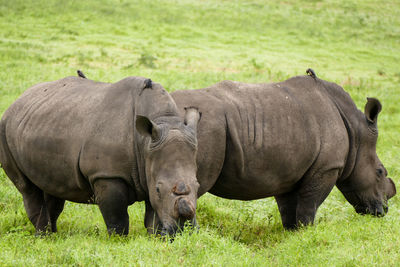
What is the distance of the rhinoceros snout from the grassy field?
0.60 feet

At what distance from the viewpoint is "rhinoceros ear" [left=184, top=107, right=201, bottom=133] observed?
577 cm

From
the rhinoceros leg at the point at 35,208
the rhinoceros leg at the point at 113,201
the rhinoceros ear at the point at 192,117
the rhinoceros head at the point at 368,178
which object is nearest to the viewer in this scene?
the rhinoceros ear at the point at 192,117

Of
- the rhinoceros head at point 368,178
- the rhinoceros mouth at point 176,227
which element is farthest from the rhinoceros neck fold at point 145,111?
the rhinoceros head at point 368,178

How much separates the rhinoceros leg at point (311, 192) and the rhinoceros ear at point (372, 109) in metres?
0.99

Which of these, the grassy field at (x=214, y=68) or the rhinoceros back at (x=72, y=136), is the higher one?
the rhinoceros back at (x=72, y=136)

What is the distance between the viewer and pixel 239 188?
267 inches

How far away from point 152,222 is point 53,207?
59.3 inches

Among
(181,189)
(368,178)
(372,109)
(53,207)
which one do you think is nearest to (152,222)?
(181,189)

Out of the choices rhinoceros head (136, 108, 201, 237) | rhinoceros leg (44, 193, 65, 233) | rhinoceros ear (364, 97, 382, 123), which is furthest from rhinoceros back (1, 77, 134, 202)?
rhinoceros ear (364, 97, 382, 123)

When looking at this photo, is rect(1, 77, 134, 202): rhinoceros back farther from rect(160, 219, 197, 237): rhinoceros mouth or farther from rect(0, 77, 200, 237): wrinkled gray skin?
rect(160, 219, 197, 237): rhinoceros mouth

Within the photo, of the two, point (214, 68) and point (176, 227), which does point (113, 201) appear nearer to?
point (176, 227)

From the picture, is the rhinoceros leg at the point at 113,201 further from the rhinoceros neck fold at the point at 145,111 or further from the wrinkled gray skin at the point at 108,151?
the rhinoceros neck fold at the point at 145,111

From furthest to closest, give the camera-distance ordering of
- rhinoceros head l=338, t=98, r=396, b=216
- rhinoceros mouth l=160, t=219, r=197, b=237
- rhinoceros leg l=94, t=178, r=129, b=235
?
1. rhinoceros head l=338, t=98, r=396, b=216
2. rhinoceros leg l=94, t=178, r=129, b=235
3. rhinoceros mouth l=160, t=219, r=197, b=237

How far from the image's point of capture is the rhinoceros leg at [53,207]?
712 centimetres
